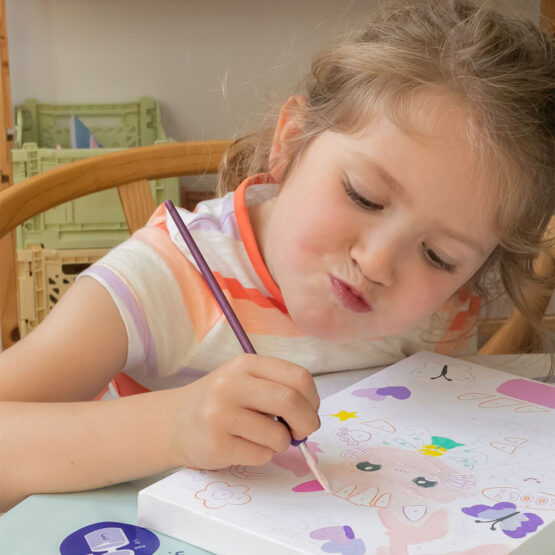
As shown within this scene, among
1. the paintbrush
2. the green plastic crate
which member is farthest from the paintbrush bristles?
the green plastic crate

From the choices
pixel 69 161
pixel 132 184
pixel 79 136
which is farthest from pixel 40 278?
pixel 132 184

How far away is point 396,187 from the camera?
592 mm

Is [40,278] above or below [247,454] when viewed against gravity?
below

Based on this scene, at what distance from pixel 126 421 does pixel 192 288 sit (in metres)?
0.22

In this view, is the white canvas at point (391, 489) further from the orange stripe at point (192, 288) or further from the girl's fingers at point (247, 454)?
the orange stripe at point (192, 288)

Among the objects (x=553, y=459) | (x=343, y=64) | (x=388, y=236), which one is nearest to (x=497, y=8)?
(x=343, y=64)

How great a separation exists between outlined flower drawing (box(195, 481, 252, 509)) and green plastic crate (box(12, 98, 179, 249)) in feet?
4.26

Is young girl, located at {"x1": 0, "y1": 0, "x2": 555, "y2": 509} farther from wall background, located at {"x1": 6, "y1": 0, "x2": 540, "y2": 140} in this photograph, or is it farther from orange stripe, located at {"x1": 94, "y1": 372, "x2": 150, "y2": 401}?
wall background, located at {"x1": 6, "y1": 0, "x2": 540, "y2": 140}

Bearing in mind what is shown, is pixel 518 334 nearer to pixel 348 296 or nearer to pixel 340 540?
pixel 348 296

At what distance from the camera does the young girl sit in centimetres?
49

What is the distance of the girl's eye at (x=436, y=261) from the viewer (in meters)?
0.62

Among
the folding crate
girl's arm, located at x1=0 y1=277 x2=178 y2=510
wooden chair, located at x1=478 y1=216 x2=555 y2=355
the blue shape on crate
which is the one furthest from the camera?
the blue shape on crate

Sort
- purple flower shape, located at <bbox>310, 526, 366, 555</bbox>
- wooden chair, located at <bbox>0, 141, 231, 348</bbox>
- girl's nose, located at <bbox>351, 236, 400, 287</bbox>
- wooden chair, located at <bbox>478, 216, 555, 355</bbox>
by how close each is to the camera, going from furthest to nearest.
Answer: wooden chair, located at <bbox>478, 216, 555, 355</bbox>
wooden chair, located at <bbox>0, 141, 231, 348</bbox>
girl's nose, located at <bbox>351, 236, 400, 287</bbox>
purple flower shape, located at <bbox>310, 526, 366, 555</bbox>

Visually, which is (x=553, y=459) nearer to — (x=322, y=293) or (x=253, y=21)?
(x=322, y=293)
